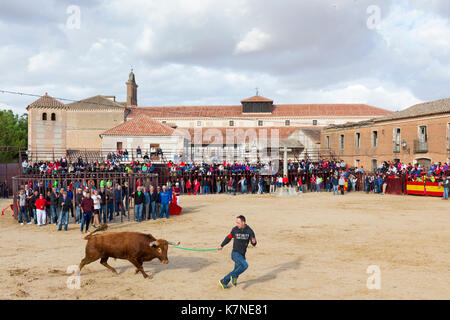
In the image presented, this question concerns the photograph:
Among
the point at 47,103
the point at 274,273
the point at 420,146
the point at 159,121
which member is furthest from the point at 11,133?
the point at 274,273

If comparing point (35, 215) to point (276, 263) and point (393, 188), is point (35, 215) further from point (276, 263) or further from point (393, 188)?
point (393, 188)

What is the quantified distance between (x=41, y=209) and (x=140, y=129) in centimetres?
3157

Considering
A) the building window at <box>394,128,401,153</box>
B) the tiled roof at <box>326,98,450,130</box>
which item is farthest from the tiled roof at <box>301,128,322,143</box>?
the building window at <box>394,128,401,153</box>

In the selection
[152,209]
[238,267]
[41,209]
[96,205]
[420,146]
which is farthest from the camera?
[420,146]

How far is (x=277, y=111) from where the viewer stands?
6588 centimetres

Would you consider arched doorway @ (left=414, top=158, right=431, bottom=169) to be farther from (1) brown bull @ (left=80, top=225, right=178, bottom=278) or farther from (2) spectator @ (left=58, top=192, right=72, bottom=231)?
(1) brown bull @ (left=80, top=225, right=178, bottom=278)

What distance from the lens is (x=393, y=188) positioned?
29.0 m

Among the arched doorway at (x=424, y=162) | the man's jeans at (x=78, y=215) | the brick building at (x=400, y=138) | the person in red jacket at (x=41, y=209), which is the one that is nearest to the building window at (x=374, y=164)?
the brick building at (x=400, y=138)

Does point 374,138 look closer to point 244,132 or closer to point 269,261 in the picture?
point 244,132

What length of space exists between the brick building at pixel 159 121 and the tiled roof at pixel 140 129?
12 centimetres

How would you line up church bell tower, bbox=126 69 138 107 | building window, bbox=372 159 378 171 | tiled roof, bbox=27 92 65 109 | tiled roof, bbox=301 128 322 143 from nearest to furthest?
building window, bbox=372 159 378 171 < tiled roof, bbox=301 128 322 143 < tiled roof, bbox=27 92 65 109 < church bell tower, bbox=126 69 138 107

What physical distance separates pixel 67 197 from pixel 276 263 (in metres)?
9.08

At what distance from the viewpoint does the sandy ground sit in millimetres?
7780

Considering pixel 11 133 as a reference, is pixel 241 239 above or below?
below
